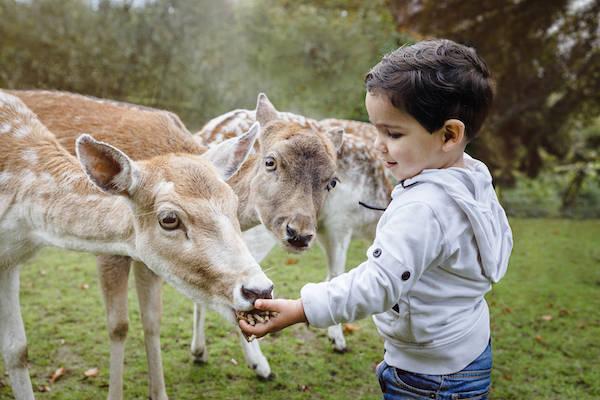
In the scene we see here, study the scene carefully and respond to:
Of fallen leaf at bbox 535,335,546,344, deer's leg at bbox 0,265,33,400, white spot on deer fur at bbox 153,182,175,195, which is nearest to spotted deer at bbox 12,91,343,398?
deer's leg at bbox 0,265,33,400

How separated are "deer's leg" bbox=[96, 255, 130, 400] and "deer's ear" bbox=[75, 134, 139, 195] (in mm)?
1073

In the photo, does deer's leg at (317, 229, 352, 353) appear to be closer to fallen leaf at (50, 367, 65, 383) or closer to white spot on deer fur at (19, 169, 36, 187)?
fallen leaf at (50, 367, 65, 383)

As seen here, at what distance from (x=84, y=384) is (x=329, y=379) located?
2.12m

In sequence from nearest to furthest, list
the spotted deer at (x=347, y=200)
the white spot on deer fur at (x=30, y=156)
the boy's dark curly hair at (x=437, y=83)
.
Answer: the boy's dark curly hair at (x=437, y=83) → the white spot on deer fur at (x=30, y=156) → the spotted deer at (x=347, y=200)

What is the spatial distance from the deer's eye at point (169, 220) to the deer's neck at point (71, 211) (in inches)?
11.7

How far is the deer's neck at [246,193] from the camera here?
3.79 metres

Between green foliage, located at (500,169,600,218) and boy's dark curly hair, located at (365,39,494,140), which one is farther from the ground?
boy's dark curly hair, located at (365,39,494,140)

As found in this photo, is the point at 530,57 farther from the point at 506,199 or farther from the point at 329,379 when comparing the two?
the point at 329,379

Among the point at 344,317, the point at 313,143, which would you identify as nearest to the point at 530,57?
the point at 313,143

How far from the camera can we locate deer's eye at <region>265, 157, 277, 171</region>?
374 centimetres

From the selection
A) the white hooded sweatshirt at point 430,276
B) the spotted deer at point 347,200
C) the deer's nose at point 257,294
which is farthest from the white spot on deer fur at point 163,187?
the spotted deer at point 347,200

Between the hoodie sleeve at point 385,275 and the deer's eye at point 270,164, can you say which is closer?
the hoodie sleeve at point 385,275

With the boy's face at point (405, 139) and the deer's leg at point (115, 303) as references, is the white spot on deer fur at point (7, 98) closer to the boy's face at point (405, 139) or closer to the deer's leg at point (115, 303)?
the deer's leg at point (115, 303)

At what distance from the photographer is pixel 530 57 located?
36.7ft
